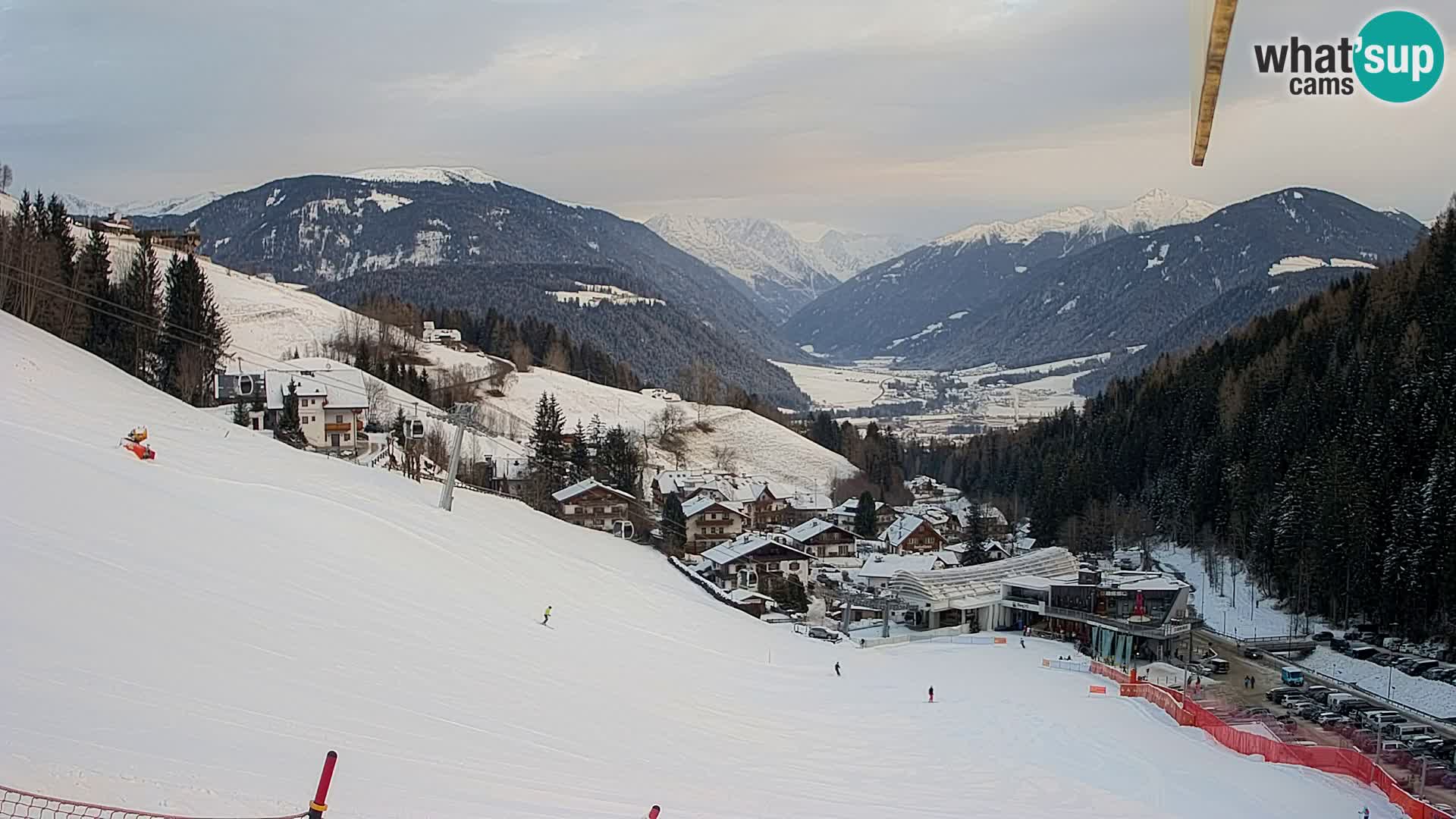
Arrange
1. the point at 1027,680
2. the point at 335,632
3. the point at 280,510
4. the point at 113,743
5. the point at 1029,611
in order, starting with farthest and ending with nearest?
the point at 1029,611 → the point at 1027,680 → the point at 280,510 → the point at 335,632 → the point at 113,743

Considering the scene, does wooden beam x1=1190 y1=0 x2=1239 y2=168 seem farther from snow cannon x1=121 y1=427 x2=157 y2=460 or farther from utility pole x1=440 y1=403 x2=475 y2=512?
utility pole x1=440 y1=403 x2=475 y2=512

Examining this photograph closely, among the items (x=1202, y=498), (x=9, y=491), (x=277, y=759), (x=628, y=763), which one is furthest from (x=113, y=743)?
(x=1202, y=498)

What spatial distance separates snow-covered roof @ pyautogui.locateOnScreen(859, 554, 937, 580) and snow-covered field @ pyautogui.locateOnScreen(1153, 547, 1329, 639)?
34.5 ft

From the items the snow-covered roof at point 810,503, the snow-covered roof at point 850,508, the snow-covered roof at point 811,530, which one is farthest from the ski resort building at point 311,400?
the snow-covered roof at point 850,508

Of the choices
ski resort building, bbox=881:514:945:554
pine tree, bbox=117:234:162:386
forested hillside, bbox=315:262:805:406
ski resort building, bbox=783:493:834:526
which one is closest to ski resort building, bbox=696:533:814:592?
ski resort building, bbox=881:514:945:554

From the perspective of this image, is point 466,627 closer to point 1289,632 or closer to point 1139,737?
point 1139,737

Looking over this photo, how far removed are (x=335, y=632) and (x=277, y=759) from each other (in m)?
4.70

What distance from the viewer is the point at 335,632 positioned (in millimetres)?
12617

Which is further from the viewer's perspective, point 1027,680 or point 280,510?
point 1027,680

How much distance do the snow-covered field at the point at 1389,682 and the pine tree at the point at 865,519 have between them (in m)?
29.8

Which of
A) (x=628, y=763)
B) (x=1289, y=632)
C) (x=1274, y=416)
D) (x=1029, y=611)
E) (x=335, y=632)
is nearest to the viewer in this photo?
(x=628, y=763)

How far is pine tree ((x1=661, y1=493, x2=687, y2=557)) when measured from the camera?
153ft

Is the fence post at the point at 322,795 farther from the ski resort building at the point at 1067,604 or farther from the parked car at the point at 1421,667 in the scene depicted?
the ski resort building at the point at 1067,604

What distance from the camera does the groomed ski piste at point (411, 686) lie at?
8.18 meters
